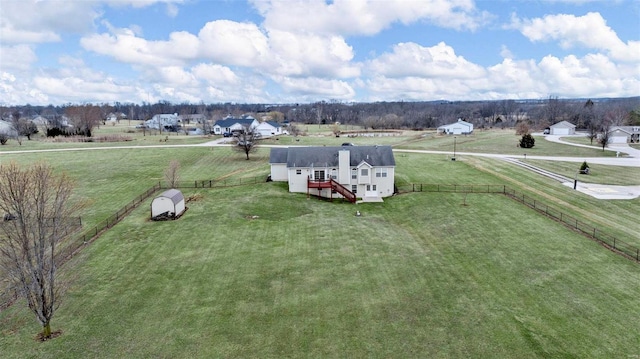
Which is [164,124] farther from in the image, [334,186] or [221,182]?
[334,186]

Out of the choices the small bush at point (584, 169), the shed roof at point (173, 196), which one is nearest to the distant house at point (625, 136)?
the small bush at point (584, 169)

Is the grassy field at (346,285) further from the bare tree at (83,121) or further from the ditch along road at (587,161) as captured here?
the bare tree at (83,121)

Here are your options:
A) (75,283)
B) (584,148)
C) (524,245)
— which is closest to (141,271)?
(75,283)

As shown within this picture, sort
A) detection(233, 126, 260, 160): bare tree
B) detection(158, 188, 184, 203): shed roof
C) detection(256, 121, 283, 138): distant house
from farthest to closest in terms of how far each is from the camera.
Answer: detection(256, 121, 283, 138): distant house → detection(233, 126, 260, 160): bare tree → detection(158, 188, 184, 203): shed roof

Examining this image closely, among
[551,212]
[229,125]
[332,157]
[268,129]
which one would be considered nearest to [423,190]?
[332,157]

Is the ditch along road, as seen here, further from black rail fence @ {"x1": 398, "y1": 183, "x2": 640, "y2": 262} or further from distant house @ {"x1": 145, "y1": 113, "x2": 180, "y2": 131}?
distant house @ {"x1": 145, "y1": 113, "x2": 180, "y2": 131}

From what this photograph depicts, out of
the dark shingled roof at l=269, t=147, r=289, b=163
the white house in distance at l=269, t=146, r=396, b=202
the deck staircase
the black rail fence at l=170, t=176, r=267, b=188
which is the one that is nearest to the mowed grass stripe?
the deck staircase

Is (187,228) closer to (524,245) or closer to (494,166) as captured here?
(524,245)
